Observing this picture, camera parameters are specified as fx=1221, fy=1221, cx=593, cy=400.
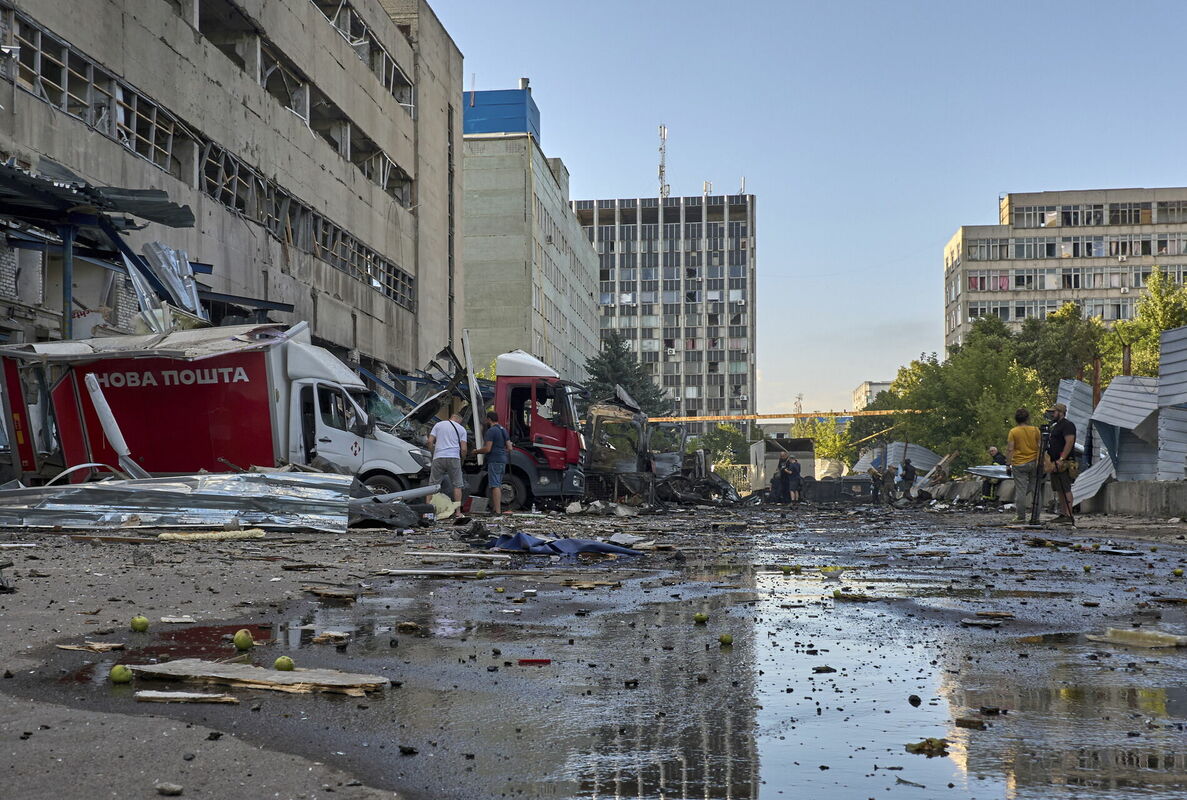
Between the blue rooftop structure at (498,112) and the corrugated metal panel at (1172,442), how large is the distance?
75.8 meters

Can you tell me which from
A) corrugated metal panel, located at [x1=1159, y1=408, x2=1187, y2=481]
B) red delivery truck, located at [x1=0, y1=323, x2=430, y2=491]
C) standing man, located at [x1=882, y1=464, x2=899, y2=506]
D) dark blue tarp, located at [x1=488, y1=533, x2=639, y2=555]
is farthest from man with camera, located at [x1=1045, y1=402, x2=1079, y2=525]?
standing man, located at [x1=882, y1=464, x2=899, y2=506]

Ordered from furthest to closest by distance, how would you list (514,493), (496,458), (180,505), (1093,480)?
(1093,480) → (514,493) → (496,458) → (180,505)

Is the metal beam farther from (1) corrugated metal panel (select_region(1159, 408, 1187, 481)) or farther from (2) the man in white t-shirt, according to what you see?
(1) corrugated metal panel (select_region(1159, 408, 1187, 481))

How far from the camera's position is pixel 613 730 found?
3.75 metres

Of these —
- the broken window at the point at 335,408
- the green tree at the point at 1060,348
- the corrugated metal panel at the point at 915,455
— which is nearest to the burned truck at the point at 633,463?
the broken window at the point at 335,408

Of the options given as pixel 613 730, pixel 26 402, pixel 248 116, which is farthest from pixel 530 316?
pixel 613 730

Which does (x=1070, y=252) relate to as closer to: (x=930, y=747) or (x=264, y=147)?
(x=264, y=147)

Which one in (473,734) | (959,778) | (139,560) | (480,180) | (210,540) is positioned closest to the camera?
(959,778)

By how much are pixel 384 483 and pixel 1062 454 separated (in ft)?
35.4

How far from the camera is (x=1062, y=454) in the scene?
1819cm

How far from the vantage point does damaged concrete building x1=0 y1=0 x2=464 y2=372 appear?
72.2 feet

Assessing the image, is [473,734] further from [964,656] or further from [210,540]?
[210,540]

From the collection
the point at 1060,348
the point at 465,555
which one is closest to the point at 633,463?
the point at 465,555

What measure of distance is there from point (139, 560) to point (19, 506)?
534 centimetres
